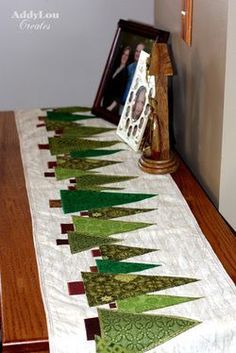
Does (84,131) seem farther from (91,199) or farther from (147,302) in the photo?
(147,302)

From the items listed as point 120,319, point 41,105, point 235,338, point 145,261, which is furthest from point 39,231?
point 41,105

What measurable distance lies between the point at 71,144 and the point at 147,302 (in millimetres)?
783

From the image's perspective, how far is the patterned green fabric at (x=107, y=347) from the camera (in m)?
1.06

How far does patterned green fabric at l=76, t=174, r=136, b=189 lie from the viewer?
1.61 meters

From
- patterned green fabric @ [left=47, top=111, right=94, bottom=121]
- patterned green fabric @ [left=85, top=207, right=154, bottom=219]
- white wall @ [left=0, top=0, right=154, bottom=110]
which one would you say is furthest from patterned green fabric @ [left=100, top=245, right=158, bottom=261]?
white wall @ [left=0, top=0, right=154, bottom=110]

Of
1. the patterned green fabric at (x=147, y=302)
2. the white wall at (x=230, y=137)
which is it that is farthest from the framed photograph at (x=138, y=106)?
the patterned green fabric at (x=147, y=302)

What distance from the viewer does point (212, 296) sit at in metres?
1.16

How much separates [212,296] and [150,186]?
0.47m

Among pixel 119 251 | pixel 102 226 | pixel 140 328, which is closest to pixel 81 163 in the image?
pixel 102 226

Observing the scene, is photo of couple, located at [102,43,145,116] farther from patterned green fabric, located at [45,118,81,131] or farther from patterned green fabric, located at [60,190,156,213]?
patterned green fabric, located at [60,190,156,213]

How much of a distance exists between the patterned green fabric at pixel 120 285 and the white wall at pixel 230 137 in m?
0.31

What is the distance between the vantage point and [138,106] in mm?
1767

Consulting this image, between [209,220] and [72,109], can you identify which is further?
[72,109]

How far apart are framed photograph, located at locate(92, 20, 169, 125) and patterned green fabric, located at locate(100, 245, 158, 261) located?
712 millimetres
